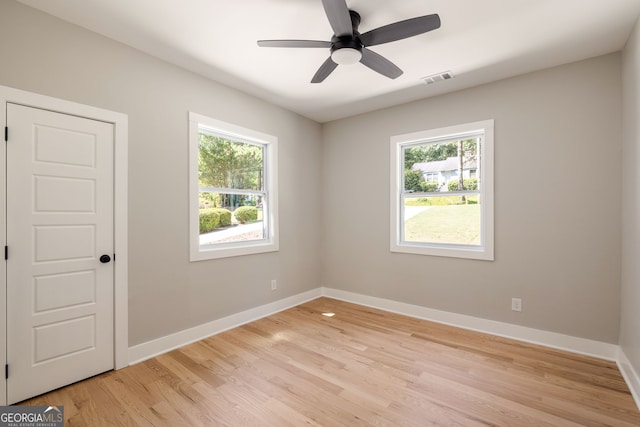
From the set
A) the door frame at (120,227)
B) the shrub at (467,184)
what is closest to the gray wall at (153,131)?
the door frame at (120,227)

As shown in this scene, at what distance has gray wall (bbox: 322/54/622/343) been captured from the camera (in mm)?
2684

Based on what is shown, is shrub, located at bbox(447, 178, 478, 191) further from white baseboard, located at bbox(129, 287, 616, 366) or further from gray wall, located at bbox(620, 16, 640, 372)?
white baseboard, located at bbox(129, 287, 616, 366)

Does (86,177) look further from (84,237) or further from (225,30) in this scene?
(225,30)

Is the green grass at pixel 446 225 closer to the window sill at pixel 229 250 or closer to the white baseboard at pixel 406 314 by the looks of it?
the white baseboard at pixel 406 314

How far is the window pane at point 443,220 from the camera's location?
346 cm

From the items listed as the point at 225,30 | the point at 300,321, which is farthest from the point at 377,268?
the point at 225,30

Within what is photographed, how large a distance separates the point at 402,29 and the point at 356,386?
257cm

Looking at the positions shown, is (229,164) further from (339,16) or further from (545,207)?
(545,207)

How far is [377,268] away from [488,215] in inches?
61.9

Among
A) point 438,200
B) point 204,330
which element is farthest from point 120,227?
point 438,200

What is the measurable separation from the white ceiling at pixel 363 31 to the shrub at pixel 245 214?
1469 millimetres

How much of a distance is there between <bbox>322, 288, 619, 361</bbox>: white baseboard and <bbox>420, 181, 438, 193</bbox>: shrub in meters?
1.49

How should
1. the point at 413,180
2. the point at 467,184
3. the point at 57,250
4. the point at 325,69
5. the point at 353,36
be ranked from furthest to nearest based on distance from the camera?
1. the point at 413,180
2. the point at 467,184
3. the point at 325,69
4. the point at 57,250
5. the point at 353,36

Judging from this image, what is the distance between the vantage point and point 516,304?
3.10 m
